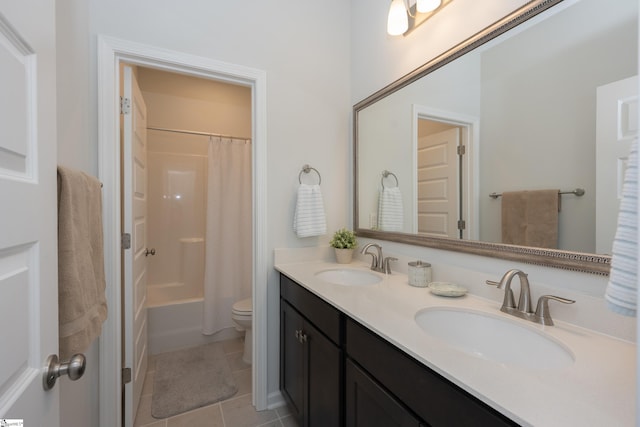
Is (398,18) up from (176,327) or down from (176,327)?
up

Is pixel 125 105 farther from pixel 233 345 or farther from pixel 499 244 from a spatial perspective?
pixel 233 345

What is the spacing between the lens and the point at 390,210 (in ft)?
5.56

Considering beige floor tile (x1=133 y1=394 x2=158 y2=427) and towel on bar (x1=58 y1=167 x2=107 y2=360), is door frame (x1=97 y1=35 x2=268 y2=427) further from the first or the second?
towel on bar (x1=58 y1=167 x2=107 y2=360)

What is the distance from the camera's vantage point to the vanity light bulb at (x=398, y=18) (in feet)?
4.82

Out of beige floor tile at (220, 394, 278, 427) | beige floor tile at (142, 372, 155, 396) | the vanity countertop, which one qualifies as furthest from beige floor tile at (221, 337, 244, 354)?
the vanity countertop

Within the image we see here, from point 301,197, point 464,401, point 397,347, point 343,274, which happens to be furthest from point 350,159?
point 464,401

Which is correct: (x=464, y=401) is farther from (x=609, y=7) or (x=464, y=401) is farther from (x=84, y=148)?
(x=84, y=148)

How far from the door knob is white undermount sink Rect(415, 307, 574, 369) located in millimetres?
887

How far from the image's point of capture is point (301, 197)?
68.5 inches

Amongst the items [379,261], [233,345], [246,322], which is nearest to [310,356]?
[379,261]

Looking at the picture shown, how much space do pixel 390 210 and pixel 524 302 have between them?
85 cm

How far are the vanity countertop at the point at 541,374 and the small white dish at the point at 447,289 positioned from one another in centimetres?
10

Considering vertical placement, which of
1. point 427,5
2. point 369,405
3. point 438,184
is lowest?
point 369,405

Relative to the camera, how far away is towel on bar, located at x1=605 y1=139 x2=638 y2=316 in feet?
1.36
